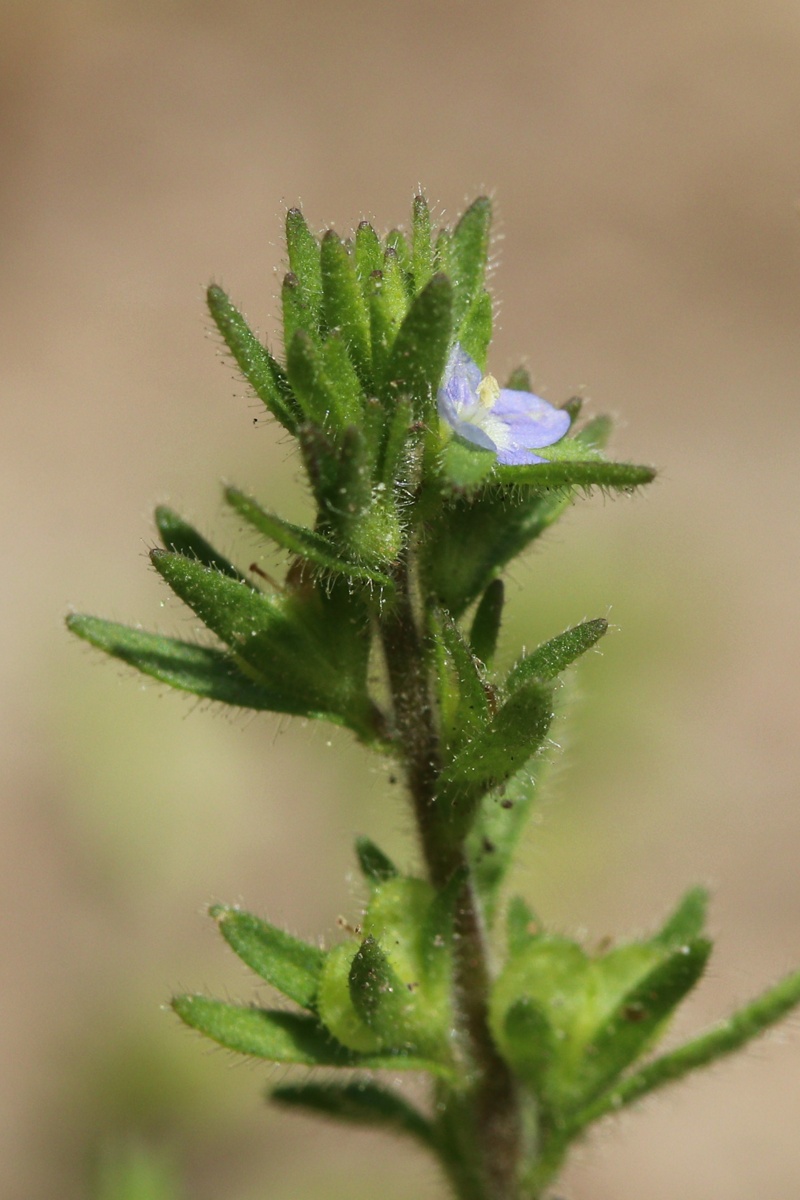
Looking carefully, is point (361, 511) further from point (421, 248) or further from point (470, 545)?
point (421, 248)

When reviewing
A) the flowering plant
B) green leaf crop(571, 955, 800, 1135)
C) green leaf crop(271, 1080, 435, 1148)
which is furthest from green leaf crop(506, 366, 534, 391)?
green leaf crop(271, 1080, 435, 1148)

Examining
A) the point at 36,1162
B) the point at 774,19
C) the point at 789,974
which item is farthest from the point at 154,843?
the point at 774,19

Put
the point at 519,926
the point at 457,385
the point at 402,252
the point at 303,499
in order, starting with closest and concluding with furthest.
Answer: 1. the point at 457,385
2. the point at 402,252
3. the point at 519,926
4. the point at 303,499

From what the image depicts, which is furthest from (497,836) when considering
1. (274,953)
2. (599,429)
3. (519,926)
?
(599,429)

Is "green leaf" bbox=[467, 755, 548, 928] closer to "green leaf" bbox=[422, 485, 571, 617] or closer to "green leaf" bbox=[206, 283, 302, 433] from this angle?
"green leaf" bbox=[422, 485, 571, 617]

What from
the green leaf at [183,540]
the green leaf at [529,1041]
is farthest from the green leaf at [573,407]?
the green leaf at [529,1041]

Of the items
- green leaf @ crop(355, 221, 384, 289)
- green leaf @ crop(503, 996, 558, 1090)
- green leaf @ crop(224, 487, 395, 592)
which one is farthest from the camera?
green leaf @ crop(503, 996, 558, 1090)
